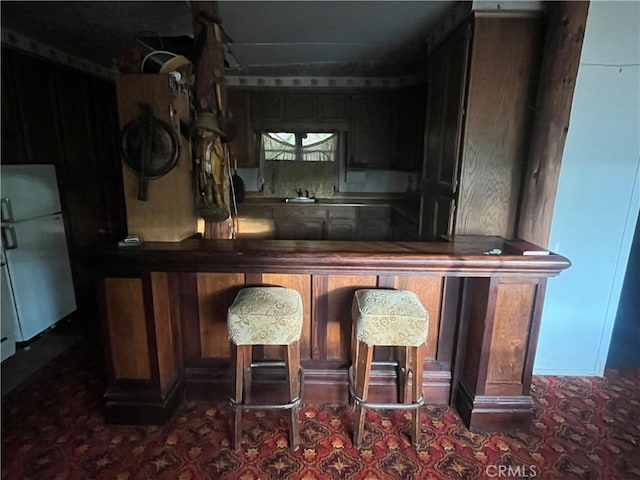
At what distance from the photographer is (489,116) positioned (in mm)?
2186

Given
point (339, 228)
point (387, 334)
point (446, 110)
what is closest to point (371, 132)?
point (339, 228)

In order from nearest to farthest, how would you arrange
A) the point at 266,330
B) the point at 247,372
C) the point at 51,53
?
the point at 266,330 < the point at 247,372 < the point at 51,53

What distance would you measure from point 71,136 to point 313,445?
3558 millimetres

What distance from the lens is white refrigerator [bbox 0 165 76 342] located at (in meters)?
2.56

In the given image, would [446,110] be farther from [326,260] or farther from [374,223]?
[374,223]

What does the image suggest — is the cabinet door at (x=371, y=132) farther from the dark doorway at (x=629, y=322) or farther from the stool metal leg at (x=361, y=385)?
the stool metal leg at (x=361, y=385)

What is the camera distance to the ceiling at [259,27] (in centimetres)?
242

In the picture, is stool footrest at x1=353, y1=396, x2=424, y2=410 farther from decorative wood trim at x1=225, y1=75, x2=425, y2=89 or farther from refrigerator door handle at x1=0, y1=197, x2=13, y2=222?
decorative wood trim at x1=225, y1=75, x2=425, y2=89

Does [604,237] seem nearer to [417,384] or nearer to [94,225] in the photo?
[417,384]

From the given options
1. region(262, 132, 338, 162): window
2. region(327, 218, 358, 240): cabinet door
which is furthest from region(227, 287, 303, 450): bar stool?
region(262, 132, 338, 162): window

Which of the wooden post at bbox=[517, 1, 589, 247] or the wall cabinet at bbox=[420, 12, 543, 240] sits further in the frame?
the wall cabinet at bbox=[420, 12, 543, 240]

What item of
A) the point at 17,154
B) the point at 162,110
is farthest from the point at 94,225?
the point at 162,110

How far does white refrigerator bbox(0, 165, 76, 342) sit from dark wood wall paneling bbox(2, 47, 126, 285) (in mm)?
366

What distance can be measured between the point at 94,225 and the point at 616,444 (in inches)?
180
